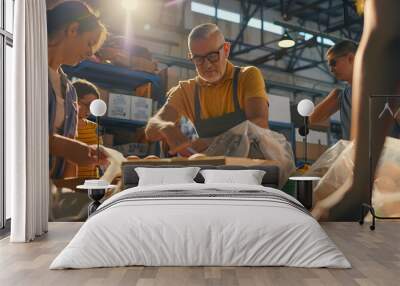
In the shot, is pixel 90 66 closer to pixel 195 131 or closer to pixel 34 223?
pixel 195 131

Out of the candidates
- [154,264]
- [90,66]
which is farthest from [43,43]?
[154,264]

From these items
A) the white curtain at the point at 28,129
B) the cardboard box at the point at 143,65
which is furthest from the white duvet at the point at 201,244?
the cardboard box at the point at 143,65

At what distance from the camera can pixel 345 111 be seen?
21.0 feet

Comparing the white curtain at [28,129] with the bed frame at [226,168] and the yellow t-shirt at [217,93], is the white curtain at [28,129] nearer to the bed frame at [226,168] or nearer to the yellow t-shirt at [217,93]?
the bed frame at [226,168]

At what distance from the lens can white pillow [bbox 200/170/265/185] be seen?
5688 mm

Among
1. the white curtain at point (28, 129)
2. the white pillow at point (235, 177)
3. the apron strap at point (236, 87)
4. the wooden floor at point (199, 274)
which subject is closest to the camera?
the wooden floor at point (199, 274)

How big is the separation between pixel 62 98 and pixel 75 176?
1.10 m

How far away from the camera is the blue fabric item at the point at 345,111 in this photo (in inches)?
251

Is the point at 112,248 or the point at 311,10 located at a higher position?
the point at 311,10

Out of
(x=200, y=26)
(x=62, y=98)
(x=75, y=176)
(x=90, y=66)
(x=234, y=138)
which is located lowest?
(x=75, y=176)

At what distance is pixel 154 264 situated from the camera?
369cm

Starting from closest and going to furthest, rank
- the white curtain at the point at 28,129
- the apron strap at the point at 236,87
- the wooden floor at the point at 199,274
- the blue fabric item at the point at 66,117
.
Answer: the wooden floor at the point at 199,274, the white curtain at the point at 28,129, the blue fabric item at the point at 66,117, the apron strap at the point at 236,87

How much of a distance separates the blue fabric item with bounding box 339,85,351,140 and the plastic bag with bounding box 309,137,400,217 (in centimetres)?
17

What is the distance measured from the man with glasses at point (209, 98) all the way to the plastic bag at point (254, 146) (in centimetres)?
9
